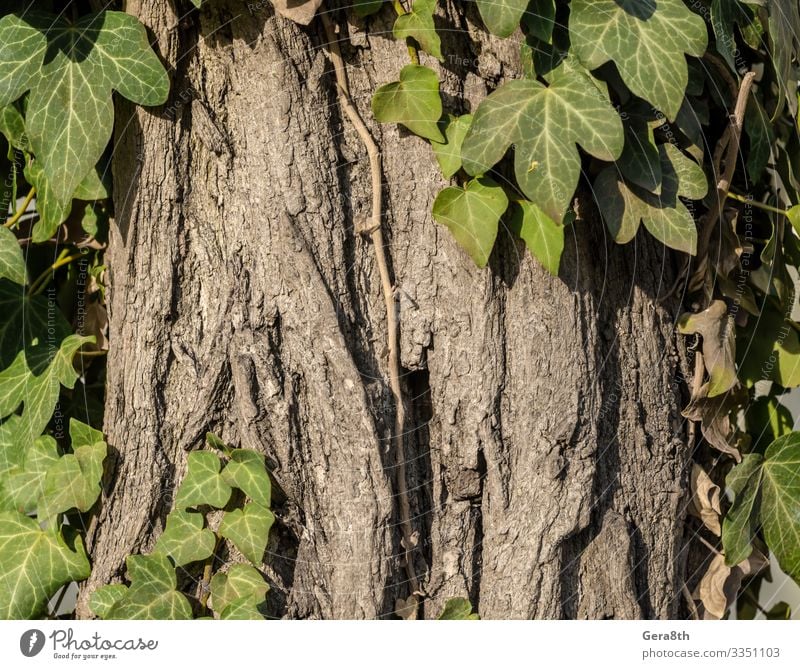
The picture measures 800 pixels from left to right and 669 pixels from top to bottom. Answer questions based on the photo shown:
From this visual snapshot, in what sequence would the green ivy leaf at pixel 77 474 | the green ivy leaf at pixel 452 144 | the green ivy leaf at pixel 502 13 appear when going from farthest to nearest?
the green ivy leaf at pixel 77 474 < the green ivy leaf at pixel 452 144 < the green ivy leaf at pixel 502 13

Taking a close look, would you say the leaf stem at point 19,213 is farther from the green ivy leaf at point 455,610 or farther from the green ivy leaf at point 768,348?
the green ivy leaf at point 768,348

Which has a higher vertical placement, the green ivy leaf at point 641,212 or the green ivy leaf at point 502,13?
the green ivy leaf at point 502,13

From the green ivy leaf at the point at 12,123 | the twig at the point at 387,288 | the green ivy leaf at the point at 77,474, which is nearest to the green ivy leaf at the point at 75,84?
the green ivy leaf at the point at 12,123

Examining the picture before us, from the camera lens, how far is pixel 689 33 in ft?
2.95

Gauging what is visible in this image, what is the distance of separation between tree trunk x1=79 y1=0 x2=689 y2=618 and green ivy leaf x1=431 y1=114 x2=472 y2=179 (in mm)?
22

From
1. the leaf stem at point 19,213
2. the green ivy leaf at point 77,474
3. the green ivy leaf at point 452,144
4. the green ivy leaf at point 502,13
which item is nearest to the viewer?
the green ivy leaf at point 502,13

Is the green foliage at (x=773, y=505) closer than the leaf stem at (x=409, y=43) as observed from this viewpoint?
No

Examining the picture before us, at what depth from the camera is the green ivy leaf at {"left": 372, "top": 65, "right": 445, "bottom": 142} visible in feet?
3.04

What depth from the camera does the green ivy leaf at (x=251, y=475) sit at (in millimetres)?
983

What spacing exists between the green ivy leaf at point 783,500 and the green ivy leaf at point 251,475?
73cm

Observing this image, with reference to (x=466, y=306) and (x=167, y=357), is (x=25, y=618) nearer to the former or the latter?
(x=167, y=357)

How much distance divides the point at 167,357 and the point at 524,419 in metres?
0.50
